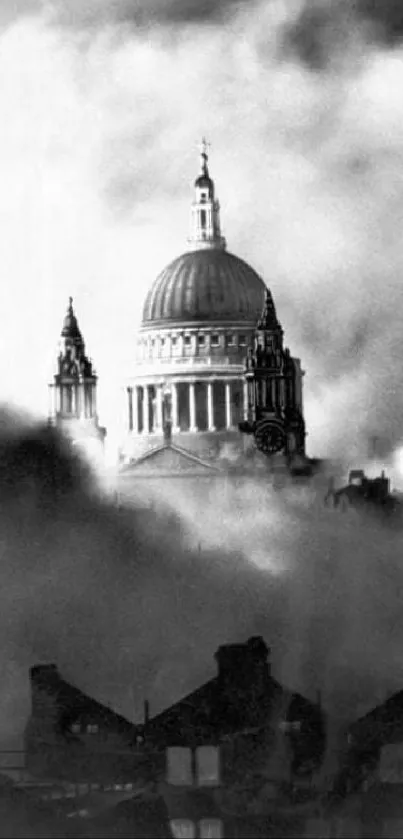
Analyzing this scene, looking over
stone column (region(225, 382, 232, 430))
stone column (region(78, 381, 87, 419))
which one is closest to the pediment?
stone column (region(78, 381, 87, 419))

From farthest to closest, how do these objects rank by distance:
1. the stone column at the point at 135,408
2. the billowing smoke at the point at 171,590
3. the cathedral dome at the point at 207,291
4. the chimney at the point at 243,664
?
the stone column at the point at 135,408 → the cathedral dome at the point at 207,291 → the billowing smoke at the point at 171,590 → the chimney at the point at 243,664

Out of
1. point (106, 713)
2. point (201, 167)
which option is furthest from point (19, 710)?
point (201, 167)

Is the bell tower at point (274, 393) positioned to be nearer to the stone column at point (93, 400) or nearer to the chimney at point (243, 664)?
the stone column at point (93, 400)

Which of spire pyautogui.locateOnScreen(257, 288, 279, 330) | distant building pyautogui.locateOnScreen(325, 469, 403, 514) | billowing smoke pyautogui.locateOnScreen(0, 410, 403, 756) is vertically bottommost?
billowing smoke pyautogui.locateOnScreen(0, 410, 403, 756)

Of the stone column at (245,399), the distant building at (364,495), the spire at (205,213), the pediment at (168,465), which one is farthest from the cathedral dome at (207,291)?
the distant building at (364,495)

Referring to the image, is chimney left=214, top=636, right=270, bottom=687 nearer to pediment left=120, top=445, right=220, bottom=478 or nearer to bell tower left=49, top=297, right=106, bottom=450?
bell tower left=49, top=297, right=106, bottom=450

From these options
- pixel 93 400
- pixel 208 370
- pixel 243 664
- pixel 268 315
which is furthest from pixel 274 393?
pixel 243 664
